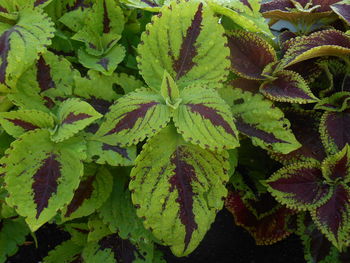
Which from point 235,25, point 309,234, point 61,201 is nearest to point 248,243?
point 309,234

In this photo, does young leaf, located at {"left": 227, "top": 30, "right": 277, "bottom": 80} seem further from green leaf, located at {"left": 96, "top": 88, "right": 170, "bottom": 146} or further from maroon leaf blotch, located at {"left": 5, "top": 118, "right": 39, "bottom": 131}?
maroon leaf blotch, located at {"left": 5, "top": 118, "right": 39, "bottom": 131}

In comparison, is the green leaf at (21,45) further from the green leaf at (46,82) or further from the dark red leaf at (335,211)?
the dark red leaf at (335,211)

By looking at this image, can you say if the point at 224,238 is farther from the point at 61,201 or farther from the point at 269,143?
the point at 61,201

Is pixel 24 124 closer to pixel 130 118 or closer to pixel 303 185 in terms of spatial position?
pixel 130 118

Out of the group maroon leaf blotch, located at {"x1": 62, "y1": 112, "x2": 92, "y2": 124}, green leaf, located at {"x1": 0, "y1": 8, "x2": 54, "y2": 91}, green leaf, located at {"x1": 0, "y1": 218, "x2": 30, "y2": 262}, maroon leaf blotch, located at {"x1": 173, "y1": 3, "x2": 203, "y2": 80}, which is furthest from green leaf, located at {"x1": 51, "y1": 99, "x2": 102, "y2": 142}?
green leaf, located at {"x1": 0, "y1": 218, "x2": 30, "y2": 262}

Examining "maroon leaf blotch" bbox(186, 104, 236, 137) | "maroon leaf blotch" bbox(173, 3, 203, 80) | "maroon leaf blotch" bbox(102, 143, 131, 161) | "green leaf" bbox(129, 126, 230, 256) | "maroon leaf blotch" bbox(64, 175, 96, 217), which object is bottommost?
"maroon leaf blotch" bbox(64, 175, 96, 217)

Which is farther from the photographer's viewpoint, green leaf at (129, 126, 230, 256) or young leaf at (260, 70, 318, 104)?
young leaf at (260, 70, 318, 104)

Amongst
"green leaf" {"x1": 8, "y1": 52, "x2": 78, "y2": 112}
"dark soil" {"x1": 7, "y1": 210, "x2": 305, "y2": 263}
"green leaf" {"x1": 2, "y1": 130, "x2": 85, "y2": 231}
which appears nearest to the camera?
"green leaf" {"x1": 2, "y1": 130, "x2": 85, "y2": 231}
